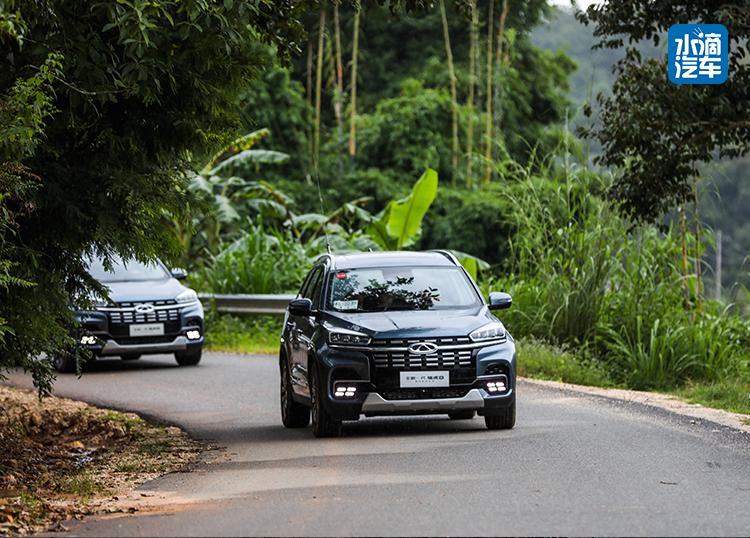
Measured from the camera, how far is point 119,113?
45.9 feet

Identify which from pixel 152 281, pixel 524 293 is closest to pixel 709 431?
pixel 524 293

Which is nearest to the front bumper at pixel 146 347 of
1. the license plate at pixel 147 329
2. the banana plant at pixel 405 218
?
the license plate at pixel 147 329

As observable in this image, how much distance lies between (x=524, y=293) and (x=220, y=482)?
12.6 meters

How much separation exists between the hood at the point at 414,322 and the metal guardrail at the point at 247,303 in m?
13.6

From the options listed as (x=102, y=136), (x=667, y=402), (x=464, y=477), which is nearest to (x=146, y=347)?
(x=667, y=402)

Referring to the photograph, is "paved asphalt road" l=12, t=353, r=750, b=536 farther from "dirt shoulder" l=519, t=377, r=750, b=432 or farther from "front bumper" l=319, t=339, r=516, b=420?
"dirt shoulder" l=519, t=377, r=750, b=432

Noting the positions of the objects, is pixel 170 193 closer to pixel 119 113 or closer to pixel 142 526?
pixel 119 113

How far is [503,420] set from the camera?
14609 millimetres

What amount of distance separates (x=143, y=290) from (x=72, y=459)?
30.4 feet

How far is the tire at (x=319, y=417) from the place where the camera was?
14.1 metres

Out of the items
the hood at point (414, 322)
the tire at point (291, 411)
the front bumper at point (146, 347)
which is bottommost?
the front bumper at point (146, 347)

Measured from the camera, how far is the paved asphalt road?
9.26 meters

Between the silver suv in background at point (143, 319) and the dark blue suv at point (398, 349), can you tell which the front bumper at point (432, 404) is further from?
the silver suv in background at point (143, 319)

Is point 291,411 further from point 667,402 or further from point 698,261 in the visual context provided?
point 698,261
